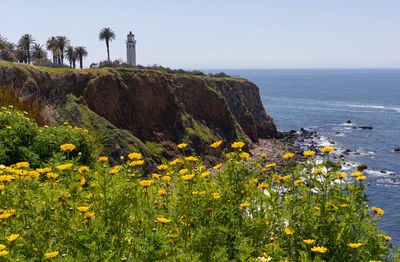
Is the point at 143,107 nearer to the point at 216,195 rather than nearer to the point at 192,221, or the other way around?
the point at 216,195

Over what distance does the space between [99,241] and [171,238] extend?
4.59ft

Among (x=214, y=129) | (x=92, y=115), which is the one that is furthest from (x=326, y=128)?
(x=92, y=115)

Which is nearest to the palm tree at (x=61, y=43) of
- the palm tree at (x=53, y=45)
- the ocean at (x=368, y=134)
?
the palm tree at (x=53, y=45)

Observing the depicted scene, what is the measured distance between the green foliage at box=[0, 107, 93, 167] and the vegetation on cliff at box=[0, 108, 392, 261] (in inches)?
216

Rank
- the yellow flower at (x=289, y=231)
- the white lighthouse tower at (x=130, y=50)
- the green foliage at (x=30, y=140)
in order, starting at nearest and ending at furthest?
the yellow flower at (x=289, y=231), the green foliage at (x=30, y=140), the white lighthouse tower at (x=130, y=50)

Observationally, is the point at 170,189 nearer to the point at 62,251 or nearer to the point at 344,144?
the point at 62,251

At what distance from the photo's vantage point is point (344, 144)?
8425 centimetres

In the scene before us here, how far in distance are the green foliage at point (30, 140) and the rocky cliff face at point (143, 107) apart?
1357 inches

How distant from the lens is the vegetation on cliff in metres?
4.86

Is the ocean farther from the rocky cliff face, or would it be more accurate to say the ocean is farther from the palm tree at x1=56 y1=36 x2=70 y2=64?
the palm tree at x1=56 y1=36 x2=70 y2=64

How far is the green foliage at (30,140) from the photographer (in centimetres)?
1150

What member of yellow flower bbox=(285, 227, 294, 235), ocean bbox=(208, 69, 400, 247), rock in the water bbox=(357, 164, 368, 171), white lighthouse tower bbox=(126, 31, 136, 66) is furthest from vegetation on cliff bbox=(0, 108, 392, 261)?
white lighthouse tower bbox=(126, 31, 136, 66)

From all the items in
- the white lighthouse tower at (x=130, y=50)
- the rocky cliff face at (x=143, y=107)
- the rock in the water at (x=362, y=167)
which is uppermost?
the white lighthouse tower at (x=130, y=50)

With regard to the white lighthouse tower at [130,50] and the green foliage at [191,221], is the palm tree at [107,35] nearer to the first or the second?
the white lighthouse tower at [130,50]
